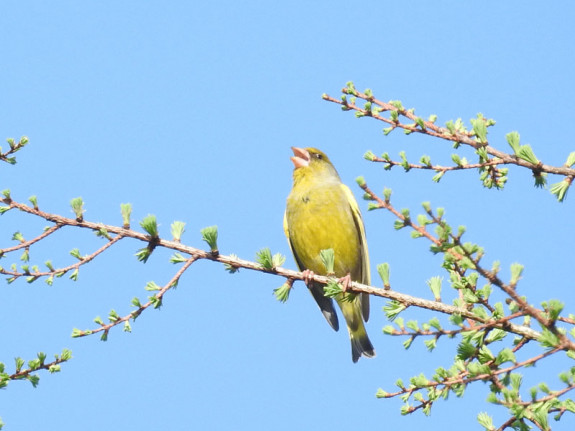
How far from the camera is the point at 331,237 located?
7.00 m

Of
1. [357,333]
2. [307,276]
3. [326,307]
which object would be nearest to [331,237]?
[326,307]

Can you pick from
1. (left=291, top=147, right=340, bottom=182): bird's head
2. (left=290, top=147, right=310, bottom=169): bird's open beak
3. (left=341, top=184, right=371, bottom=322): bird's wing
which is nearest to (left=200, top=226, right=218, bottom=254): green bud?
(left=341, top=184, right=371, bottom=322): bird's wing

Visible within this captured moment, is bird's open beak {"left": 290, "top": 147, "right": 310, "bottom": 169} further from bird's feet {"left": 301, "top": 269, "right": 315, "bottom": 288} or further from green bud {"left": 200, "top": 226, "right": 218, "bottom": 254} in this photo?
green bud {"left": 200, "top": 226, "right": 218, "bottom": 254}

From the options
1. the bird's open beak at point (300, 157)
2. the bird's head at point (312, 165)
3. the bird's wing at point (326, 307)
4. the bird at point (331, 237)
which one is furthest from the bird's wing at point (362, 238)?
the bird's open beak at point (300, 157)

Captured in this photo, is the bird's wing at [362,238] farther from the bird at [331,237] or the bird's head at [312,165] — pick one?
the bird's head at [312,165]

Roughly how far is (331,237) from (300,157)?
1432mm

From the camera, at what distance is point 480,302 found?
3.15 meters

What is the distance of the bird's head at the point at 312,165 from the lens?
25.7ft

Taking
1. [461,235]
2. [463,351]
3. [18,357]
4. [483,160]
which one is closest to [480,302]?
[463,351]

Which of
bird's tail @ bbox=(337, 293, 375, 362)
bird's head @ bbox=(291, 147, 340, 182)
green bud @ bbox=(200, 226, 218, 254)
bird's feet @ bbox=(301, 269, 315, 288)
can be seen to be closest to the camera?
green bud @ bbox=(200, 226, 218, 254)

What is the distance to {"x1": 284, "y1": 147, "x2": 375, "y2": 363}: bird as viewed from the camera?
702 centimetres

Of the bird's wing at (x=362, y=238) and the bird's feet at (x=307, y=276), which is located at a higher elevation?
the bird's wing at (x=362, y=238)

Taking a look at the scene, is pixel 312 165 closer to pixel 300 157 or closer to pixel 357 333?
pixel 300 157

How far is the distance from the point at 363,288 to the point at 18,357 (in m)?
1.85
